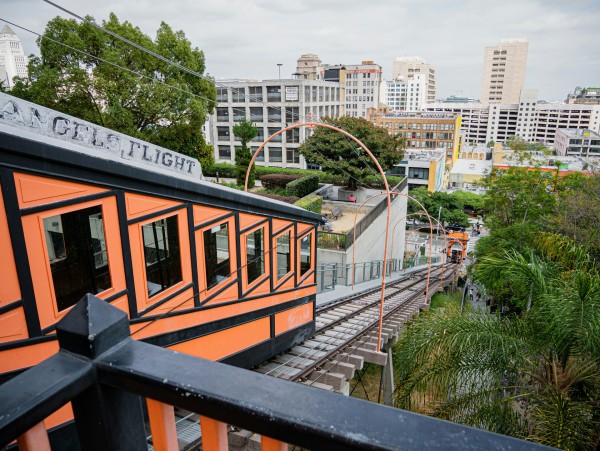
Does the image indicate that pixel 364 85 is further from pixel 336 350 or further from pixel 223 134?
pixel 336 350

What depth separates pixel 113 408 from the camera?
48.1 inches

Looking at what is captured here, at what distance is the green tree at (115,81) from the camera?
1839 centimetres

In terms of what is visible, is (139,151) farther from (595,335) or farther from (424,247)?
(424,247)

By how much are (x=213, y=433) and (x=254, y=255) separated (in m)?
6.37

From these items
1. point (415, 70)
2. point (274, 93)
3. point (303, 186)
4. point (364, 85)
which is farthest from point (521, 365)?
point (415, 70)

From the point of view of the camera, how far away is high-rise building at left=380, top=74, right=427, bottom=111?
563ft

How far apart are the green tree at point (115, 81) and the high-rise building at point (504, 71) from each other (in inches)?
6704

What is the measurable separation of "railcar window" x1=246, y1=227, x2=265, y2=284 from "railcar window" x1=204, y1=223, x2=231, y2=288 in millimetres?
540

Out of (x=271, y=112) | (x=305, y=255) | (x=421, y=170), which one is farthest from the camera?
(x=421, y=170)

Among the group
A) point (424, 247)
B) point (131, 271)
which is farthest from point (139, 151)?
point (424, 247)

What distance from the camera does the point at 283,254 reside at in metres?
8.55

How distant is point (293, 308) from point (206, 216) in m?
3.70

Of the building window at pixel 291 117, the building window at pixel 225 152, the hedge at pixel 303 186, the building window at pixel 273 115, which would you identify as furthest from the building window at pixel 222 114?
the hedge at pixel 303 186

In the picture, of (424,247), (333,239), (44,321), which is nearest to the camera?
(44,321)
